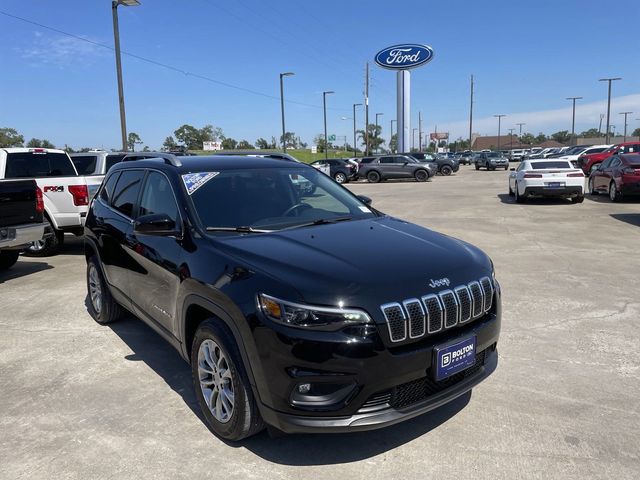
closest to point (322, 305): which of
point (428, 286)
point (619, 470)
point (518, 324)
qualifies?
point (428, 286)

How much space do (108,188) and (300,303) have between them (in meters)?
3.63

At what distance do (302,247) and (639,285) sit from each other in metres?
5.40

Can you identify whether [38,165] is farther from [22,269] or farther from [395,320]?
[395,320]

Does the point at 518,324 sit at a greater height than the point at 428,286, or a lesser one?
lesser

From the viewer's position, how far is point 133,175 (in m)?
4.74

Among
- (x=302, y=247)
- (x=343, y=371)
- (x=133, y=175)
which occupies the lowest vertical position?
(x=343, y=371)

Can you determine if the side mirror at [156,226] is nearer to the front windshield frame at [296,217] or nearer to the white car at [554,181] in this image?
the front windshield frame at [296,217]

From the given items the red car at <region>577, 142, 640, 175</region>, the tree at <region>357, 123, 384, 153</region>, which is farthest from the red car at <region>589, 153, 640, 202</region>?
the tree at <region>357, 123, 384, 153</region>

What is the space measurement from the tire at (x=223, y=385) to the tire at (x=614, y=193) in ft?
53.4

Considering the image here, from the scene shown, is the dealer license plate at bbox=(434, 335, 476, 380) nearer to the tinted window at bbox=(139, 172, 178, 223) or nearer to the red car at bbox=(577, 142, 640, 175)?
the tinted window at bbox=(139, 172, 178, 223)

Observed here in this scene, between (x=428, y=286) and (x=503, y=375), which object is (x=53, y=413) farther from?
(x=503, y=375)

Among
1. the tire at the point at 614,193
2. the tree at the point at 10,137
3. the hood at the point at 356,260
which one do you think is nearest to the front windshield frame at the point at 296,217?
the hood at the point at 356,260

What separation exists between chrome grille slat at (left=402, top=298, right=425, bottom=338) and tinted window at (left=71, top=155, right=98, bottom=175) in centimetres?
1040

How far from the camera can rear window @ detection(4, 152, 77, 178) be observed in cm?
901
